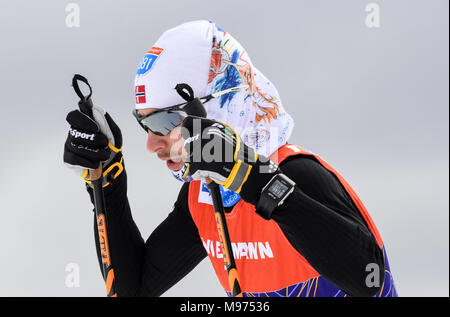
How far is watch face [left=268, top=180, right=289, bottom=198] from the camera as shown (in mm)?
1802

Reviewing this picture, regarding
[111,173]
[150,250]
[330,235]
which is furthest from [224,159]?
[150,250]

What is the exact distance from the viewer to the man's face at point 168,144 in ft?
7.87

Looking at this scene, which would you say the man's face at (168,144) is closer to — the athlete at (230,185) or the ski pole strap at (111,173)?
the athlete at (230,185)

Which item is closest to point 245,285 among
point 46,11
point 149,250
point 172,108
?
point 149,250

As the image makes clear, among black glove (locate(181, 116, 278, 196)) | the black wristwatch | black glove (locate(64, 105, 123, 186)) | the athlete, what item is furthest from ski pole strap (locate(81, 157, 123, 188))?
the black wristwatch

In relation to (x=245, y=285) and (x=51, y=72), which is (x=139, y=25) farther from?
(x=245, y=285)

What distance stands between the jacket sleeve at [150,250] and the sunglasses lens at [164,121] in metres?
0.45

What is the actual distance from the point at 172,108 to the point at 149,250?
896 millimetres

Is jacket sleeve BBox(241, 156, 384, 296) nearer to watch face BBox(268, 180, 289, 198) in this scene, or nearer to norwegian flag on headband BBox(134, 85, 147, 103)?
watch face BBox(268, 180, 289, 198)

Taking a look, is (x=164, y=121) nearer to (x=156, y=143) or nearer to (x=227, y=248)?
(x=156, y=143)

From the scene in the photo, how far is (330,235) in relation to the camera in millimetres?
1849

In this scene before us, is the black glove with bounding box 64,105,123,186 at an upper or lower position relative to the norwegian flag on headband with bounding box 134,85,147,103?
lower

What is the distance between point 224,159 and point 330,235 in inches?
16.3

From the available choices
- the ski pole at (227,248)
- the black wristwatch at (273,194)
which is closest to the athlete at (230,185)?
the black wristwatch at (273,194)
